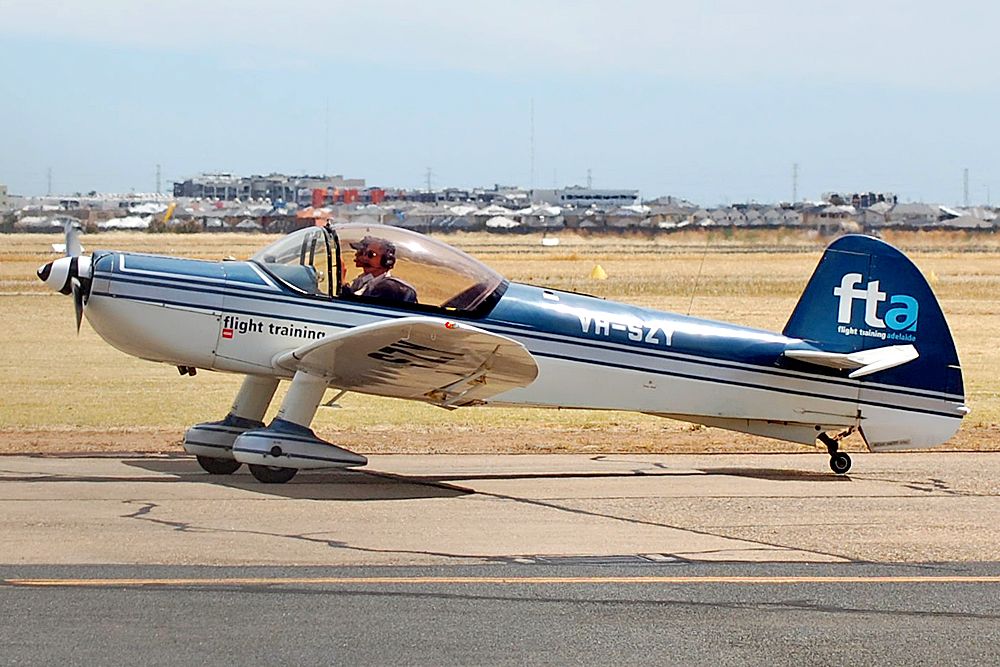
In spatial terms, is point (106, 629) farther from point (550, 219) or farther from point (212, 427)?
point (550, 219)

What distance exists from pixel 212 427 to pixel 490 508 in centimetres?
270

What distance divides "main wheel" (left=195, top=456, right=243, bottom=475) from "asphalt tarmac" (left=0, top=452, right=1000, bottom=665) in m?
0.14

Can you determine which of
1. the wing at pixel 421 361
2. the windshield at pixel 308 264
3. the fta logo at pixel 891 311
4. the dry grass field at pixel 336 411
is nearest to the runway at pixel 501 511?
the wing at pixel 421 361

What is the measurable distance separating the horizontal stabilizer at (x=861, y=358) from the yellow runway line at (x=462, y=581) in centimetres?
396

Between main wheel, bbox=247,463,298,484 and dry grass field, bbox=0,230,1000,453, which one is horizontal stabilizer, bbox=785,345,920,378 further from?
main wheel, bbox=247,463,298,484

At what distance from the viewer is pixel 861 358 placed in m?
11.4

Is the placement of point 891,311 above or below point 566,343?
above

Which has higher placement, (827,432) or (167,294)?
(167,294)

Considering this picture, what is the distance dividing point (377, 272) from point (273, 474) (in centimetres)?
172

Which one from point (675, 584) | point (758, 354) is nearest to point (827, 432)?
point (758, 354)

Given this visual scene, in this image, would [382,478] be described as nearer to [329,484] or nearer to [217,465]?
[329,484]

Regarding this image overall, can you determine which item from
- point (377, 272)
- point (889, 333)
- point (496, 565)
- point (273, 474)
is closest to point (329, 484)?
point (273, 474)

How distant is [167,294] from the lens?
35.1 ft

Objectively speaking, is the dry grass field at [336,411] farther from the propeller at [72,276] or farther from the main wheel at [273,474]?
the main wheel at [273,474]
